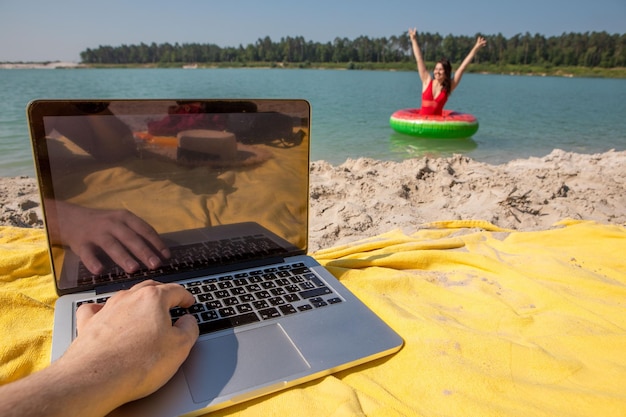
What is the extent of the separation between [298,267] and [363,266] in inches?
14.4

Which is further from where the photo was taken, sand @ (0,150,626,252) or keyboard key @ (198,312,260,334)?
sand @ (0,150,626,252)

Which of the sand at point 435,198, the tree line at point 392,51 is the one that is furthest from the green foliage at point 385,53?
the sand at point 435,198

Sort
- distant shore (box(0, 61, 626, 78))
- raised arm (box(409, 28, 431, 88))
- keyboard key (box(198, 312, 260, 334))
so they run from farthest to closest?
distant shore (box(0, 61, 626, 78)), raised arm (box(409, 28, 431, 88)), keyboard key (box(198, 312, 260, 334))

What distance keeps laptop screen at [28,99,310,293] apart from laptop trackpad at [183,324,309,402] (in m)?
0.35

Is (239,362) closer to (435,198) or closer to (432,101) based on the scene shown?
(435,198)

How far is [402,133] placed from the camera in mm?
9172

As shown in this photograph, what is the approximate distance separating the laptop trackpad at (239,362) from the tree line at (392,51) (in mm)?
58084

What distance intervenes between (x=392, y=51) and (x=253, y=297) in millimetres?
67431

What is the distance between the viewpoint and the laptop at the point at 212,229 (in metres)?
0.90

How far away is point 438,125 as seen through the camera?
861 centimetres

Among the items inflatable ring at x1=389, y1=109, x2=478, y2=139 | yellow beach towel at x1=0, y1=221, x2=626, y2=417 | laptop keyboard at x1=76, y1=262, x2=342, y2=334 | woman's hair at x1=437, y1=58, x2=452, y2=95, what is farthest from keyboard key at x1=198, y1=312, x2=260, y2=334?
woman's hair at x1=437, y1=58, x2=452, y2=95

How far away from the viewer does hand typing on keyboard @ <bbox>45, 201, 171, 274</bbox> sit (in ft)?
3.43

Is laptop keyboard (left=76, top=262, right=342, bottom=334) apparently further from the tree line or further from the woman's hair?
the tree line

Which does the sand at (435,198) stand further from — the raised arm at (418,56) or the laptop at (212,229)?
the raised arm at (418,56)
